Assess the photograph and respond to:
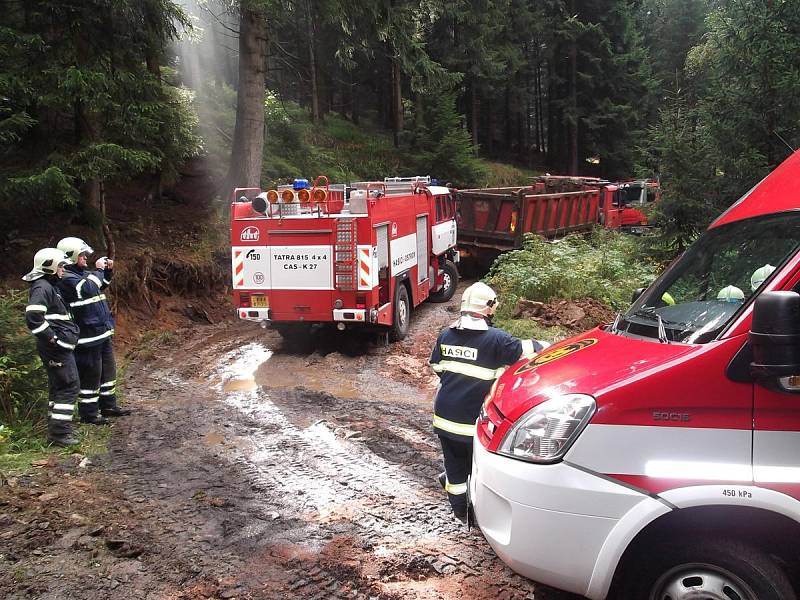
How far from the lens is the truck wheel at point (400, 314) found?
1062 cm

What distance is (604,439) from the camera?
275cm

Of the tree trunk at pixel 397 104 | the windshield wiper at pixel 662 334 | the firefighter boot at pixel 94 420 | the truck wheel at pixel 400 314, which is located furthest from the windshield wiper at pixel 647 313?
the tree trunk at pixel 397 104

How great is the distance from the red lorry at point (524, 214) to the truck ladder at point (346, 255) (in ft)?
20.4

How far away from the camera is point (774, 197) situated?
356cm

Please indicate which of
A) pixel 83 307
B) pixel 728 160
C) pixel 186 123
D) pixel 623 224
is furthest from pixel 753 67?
pixel 623 224

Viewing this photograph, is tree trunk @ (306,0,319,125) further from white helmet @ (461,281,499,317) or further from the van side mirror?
the van side mirror

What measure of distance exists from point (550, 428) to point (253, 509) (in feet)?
9.23

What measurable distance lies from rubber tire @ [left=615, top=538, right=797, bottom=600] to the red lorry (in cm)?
1266

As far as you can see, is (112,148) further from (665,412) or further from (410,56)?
(665,412)

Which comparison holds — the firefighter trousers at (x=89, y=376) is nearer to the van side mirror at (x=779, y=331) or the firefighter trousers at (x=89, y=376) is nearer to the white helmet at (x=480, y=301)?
the white helmet at (x=480, y=301)

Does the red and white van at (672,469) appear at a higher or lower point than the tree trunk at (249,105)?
lower

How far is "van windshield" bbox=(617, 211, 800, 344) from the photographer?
3.08 metres

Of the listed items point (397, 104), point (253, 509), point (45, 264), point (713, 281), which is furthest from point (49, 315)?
point (397, 104)

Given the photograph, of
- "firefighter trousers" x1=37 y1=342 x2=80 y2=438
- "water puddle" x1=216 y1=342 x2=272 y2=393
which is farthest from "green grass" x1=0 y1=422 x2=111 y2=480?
"water puddle" x1=216 y1=342 x2=272 y2=393
